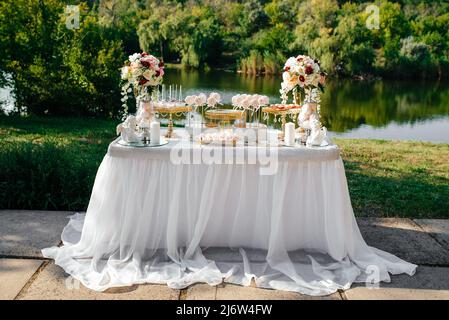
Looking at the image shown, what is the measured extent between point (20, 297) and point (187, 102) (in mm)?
1797

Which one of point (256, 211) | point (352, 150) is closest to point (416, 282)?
point (256, 211)

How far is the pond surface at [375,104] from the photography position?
13.1m

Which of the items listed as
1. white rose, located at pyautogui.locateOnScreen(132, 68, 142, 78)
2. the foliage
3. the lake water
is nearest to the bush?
the lake water

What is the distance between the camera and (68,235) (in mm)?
4016

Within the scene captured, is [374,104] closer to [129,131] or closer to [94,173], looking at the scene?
[94,173]

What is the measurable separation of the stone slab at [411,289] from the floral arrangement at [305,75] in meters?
1.42

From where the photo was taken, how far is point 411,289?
3256 millimetres

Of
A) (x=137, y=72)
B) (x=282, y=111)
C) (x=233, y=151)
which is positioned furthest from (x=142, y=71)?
(x=282, y=111)

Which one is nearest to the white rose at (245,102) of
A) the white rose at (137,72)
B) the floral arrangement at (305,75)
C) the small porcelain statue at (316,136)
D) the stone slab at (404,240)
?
the floral arrangement at (305,75)

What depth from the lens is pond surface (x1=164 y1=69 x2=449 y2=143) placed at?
13141 mm

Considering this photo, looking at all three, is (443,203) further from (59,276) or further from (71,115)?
(71,115)

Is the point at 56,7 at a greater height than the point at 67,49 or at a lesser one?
greater

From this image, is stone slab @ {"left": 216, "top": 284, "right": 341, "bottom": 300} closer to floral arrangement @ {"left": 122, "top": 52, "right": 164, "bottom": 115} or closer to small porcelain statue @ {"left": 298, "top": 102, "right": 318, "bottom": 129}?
small porcelain statue @ {"left": 298, "top": 102, "right": 318, "bottom": 129}

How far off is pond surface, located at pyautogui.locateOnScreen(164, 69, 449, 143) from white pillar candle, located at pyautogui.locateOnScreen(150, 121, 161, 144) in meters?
8.77
